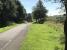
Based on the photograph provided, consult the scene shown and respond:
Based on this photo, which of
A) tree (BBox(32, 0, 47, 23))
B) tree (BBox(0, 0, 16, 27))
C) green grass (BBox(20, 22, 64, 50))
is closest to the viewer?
green grass (BBox(20, 22, 64, 50))

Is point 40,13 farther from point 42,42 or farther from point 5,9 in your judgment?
point 42,42

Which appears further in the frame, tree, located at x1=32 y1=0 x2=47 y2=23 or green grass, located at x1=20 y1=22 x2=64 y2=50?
tree, located at x1=32 y1=0 x2=47 y2=23

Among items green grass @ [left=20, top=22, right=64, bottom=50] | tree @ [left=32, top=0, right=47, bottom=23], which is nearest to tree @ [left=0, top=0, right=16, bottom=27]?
tree @ [left=32, top=0, right=47, bottom=23]

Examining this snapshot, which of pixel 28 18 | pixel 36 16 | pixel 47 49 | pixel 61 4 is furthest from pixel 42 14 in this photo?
pixel 61 4

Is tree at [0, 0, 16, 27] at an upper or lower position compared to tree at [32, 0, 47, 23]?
upper

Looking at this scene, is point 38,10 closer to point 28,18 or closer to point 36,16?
point 36,16

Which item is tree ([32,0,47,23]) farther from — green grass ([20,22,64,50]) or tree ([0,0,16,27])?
green grass ([20,22,64,50])

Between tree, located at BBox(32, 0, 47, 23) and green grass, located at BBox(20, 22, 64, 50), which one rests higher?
green grass, located at BBox(20, 22, 64, 50)

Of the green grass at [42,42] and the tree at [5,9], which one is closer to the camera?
the green grass at [42,42]

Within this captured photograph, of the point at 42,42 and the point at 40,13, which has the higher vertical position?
the point at 42,42

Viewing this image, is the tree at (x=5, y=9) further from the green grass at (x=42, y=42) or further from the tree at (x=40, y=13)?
Answer: the green grass at (x=42, y=42)

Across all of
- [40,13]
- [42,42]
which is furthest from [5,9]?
[42,42]

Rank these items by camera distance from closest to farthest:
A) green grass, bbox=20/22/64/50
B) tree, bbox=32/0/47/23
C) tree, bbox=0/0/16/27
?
green grass, bbox=20/22/64/50 < tree, bbox=0/0/16/27 < tree, bbox=32/0/47/23

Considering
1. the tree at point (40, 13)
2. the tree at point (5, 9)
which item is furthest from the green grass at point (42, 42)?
the tree at point (40, 13)
